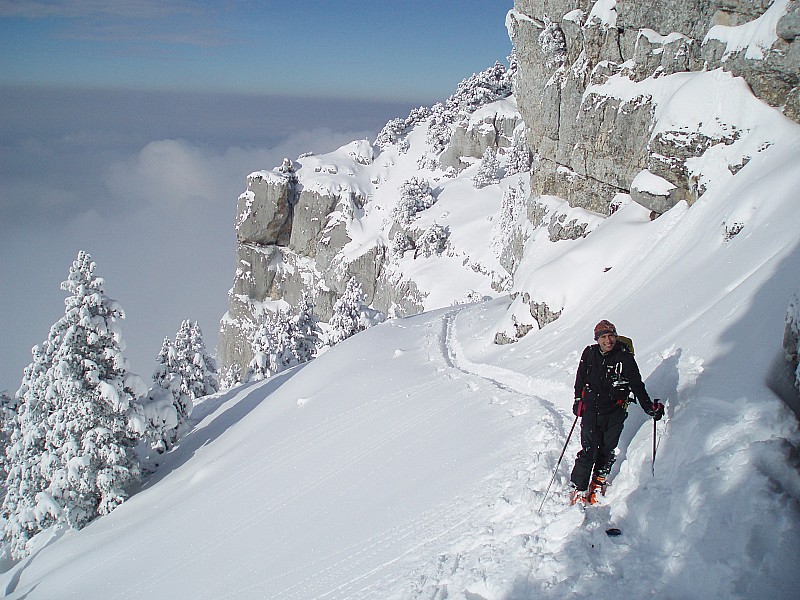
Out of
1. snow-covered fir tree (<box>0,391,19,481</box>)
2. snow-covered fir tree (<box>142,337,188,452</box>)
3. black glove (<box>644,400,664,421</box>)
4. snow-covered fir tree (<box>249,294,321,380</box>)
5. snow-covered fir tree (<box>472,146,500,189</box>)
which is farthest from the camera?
snow-covered fir tree (<box>472,146,500,189</box>)

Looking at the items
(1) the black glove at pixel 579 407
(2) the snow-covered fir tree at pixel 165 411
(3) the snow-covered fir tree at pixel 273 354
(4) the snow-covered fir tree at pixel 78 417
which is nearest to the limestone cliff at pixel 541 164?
(1) the black glove at pixel 579 407

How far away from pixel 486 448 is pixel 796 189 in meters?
8.81

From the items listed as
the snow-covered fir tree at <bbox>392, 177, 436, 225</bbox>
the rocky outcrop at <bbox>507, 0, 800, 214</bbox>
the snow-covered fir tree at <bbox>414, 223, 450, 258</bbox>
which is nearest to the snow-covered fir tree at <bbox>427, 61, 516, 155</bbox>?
the snow-covered fir tree at <bbox>392, 177, 436, 225</bbox>

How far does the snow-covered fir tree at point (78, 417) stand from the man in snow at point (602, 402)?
50.9ft

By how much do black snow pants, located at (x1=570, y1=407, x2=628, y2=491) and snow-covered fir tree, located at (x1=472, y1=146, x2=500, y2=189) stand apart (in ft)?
190

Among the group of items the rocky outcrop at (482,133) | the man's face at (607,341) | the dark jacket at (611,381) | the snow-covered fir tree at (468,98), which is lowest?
the dark jacket at (611,381)

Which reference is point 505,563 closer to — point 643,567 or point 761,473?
point 643,567

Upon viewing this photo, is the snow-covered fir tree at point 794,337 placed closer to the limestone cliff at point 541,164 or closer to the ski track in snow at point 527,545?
the ski track in snow at point 527,545

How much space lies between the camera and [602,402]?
19.7 feet

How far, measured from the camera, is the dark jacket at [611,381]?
5895 millimetres

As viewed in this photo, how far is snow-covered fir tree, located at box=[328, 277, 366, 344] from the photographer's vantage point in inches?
1426

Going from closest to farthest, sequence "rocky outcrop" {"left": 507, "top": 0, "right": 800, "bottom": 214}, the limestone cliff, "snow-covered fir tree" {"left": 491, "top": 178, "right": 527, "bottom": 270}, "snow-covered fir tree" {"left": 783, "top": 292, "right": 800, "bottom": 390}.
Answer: "snow-covered fir tree" {"left": 783, "top": 292, "right": 800, "bottom": 390}
"rocky outcrop" {"left": 507, "top": 0, "right": 800, "bottom": 214}
the limestone cliff
"snow-covered fir tree" {"left": 491, "top": 178, "right": 527, "bottom": 270}

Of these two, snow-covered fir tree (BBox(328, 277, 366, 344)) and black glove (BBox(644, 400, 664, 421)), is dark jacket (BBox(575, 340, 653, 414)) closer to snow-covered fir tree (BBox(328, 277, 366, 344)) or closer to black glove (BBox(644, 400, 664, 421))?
black glove (BBox(644, 400, 664, 421))

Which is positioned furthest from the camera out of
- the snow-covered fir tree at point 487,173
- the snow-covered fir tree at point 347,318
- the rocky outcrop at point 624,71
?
the snow-covered fir tree at point 487,173
